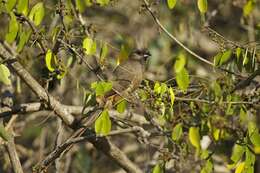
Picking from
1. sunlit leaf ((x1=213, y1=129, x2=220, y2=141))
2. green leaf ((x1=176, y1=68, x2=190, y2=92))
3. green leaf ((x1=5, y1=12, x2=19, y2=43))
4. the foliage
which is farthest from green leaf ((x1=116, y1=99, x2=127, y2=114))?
sunlit leaf ((x1=213, y1=129, x2=220, y2=141))

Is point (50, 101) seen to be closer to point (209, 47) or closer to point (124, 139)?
point (124, 139)

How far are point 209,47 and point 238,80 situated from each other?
3325 millimetres

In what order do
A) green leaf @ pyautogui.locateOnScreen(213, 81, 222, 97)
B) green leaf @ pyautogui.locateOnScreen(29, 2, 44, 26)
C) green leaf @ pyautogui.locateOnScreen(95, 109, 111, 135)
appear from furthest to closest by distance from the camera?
green leaf @ pyautogui.locateOnScreen(213, 81, 222, 97) < green leaf @ pyautogui.locateOnScreen(29, 2, 44, 26) < green leaf @ pyautogui.locateOnScreen(95, 109, 111, 135)

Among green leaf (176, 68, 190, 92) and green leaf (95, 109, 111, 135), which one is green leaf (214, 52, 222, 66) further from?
green leaf (95, 109, 111, 135)

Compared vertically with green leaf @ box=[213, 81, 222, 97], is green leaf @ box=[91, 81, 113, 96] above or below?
above

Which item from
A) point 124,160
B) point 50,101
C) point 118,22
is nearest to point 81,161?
point 124,160

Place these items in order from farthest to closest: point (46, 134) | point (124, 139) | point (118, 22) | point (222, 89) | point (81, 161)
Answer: point (118, 22) < point (124, 139) < point (46, 134) < point (81, 161) < point (222, 89)

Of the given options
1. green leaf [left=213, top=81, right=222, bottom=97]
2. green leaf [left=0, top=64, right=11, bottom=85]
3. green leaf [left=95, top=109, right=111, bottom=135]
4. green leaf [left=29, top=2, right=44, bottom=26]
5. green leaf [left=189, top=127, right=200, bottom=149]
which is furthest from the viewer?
green leaf [left=189, top=127, right=200, bottom=149]

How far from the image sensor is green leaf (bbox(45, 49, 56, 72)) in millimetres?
Result: 2311

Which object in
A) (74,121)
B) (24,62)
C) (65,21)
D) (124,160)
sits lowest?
(124,160)

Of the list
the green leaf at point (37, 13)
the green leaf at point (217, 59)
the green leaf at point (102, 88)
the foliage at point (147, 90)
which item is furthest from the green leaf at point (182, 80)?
the green leaf at point (37, 13)

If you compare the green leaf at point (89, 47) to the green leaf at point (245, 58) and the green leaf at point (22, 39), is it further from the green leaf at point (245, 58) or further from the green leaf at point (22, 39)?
the green leaf at point (245, 58)

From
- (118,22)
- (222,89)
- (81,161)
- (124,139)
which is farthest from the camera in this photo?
(118,22)

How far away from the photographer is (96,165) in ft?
13.5
